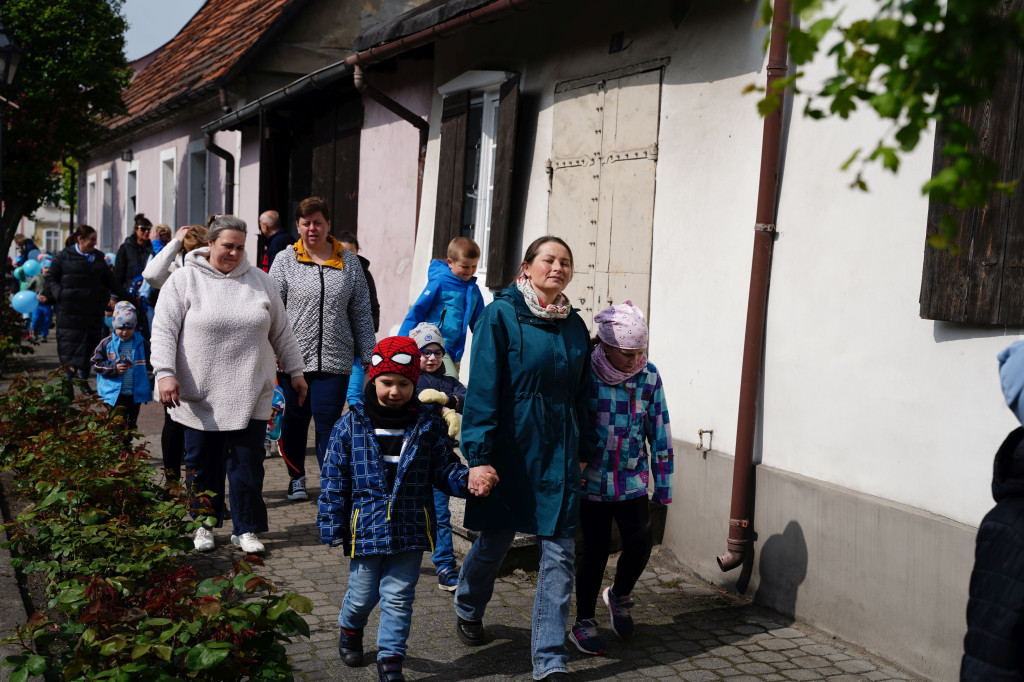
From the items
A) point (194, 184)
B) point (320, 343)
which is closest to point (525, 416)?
point (320, 343)

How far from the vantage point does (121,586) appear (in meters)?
3.76

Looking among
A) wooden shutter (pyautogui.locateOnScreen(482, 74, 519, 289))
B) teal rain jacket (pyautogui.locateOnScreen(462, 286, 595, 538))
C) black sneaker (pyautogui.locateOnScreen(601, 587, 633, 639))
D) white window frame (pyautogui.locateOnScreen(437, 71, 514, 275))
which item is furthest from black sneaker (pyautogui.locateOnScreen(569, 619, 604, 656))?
white window frame (pyautogui.locateOnScreen(437, 71, 514, 275))

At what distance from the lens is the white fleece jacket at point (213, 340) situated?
573cm

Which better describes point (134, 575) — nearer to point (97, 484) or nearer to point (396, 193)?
point (97, 484)

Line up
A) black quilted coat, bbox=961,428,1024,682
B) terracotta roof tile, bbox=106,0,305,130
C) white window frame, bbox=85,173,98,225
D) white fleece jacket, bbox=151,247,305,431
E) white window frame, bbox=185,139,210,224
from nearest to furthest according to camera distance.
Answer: black quilted coat, bbox=961,428,1024,682 → white fleece jacket, bbox=151,247,305,431 → terracotta roof tile, bbox=106,0,305,130 → white window frame, bbox=185,139,210,224 → white window frame, bbox=85,173,98,225

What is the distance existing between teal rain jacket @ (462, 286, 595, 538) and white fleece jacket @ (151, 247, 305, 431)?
1.86m

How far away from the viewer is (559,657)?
4.34 metres

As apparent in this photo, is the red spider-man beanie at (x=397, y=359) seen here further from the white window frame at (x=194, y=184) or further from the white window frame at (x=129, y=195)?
the white window frame at (x=129, y=195)

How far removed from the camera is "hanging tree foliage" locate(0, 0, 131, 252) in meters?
17.3

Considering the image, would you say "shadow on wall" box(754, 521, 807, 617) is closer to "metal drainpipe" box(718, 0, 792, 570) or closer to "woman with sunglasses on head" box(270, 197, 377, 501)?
"metal drainpipe" box(718, 0, 792, 570)

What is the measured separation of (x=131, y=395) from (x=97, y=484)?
285 cm

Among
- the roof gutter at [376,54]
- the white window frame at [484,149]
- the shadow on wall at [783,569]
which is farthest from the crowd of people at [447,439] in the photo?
the white window frame at [484,149]

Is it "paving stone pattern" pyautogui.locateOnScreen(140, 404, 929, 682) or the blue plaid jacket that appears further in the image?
"paving stone pattern" pyautogui.locateOnScreen(140, 404, 929, 682)

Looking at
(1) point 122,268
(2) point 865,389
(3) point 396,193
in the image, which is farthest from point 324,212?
(1) point 122,268
